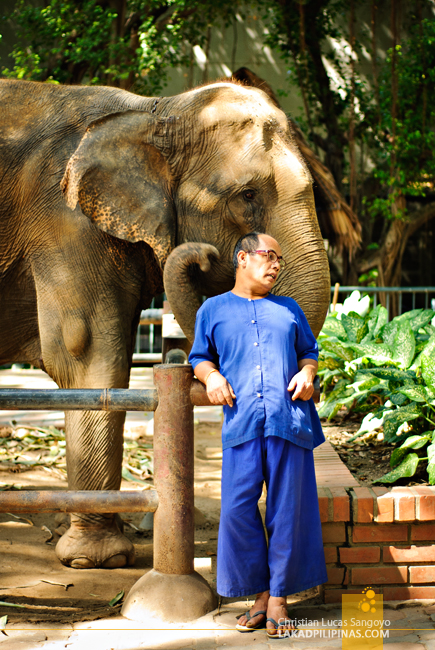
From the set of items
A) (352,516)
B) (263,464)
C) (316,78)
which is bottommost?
(352,516)

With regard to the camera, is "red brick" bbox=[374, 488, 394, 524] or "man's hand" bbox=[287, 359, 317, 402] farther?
"red brick" bbox=[374, 488, 394, 524]

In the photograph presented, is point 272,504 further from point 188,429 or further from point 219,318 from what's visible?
point 219,318

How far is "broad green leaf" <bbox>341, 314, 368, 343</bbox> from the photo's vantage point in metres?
4.50

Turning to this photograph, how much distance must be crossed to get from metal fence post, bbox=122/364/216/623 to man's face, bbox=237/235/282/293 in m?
0.42

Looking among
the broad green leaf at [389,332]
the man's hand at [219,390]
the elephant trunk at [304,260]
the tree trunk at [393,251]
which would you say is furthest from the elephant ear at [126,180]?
the tree trunk at [393,251]

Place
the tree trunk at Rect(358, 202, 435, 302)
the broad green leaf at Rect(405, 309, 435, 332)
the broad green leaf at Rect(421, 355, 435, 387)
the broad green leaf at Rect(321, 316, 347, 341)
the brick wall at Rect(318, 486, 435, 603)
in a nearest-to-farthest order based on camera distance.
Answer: the brick wall at Rect(318, 486, 435, 603) < the broad green leaf at Rect(421, 355, 435, 387) < the broad green leaf at Rect(405, 309, 435, 332) < the broad green leaf at Rect(321, 316, 347, 341) < the tree trunk at Rect(358, 202, 435, 302)

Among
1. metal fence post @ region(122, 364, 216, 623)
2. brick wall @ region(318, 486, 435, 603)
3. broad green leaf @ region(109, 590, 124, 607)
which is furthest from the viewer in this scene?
broad green leaf @ region(109, 590, 124, 607)

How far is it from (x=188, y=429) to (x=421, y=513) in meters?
0.97

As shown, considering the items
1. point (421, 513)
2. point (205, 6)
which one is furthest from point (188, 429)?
point (205, 6)

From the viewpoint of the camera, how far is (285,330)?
2463 millimetres

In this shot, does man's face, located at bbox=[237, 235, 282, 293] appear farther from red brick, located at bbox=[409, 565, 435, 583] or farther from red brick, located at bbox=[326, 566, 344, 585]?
red brick, located at bbox=[409, 565, 435, 583]

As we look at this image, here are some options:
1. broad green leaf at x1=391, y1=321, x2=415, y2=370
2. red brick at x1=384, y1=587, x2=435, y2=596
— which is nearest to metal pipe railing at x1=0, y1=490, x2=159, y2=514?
red brick at x1=384, y1=587, x2=435, y2=596

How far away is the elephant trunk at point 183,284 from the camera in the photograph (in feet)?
9.84

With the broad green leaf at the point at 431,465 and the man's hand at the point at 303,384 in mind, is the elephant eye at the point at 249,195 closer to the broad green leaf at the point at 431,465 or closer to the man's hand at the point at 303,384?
the man's hand at the point at 303,384
